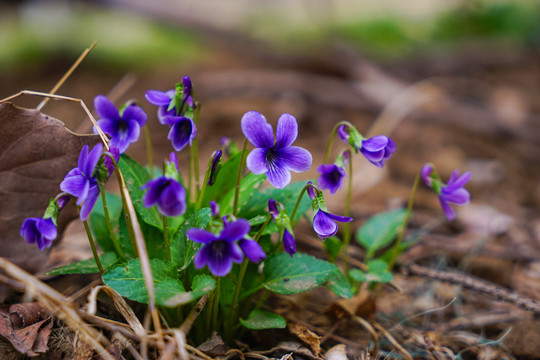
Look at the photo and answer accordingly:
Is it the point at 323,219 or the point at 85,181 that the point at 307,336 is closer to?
the point at 323,219

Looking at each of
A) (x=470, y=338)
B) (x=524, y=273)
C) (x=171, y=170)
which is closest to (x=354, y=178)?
(x=524, y=273)

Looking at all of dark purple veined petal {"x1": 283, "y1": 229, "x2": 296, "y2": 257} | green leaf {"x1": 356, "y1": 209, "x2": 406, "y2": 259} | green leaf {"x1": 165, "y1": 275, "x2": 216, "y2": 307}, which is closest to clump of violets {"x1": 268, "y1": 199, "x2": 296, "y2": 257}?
dark purple veined petal {"x1": 283, "y1": 229, "x2": 296, "y2": 257}

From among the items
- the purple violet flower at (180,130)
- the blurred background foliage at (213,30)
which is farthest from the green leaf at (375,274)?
the blurred background foliage at (213,30)

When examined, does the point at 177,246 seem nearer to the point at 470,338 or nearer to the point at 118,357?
the point at 118,357

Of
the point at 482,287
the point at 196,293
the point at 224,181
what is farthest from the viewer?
the point at 482,287

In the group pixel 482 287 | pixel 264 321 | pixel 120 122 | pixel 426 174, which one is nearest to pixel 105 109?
pixel 120 122

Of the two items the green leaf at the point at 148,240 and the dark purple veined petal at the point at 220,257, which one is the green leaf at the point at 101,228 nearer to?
the green leaf at the point at 148,240
